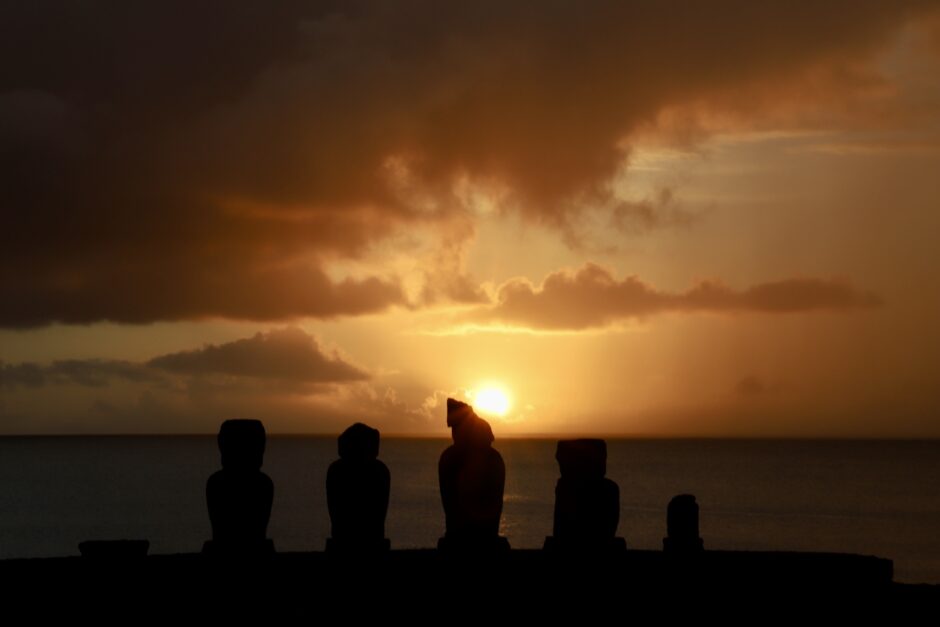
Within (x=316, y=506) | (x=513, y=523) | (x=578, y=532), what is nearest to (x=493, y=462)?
(x=578, y=532)

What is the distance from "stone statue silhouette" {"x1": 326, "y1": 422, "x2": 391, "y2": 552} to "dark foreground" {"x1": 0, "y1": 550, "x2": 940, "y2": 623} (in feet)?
0.97

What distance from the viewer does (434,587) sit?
664 inches

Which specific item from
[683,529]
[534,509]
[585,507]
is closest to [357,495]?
[585,507]

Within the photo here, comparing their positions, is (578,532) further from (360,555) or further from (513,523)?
(513,523)

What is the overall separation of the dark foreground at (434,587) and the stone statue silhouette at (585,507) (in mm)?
259

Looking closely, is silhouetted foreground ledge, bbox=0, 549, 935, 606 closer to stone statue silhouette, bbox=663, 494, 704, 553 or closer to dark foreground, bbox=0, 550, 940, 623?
dark foreground, bbox=0, 550, 940, 623

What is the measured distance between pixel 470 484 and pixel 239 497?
10.8 ft

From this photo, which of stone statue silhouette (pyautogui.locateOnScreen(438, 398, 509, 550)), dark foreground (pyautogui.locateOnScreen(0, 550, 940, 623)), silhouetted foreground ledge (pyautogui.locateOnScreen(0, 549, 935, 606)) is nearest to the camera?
dark foreground (pyautogui.locateOnScreen(0, 550, 940, 623))

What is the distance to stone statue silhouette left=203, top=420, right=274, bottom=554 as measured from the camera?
17406 mm

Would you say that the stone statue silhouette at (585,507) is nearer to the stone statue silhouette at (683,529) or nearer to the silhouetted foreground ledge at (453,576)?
the silhouetted foreground ledge at (453,576)

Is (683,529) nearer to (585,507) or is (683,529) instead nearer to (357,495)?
(585,507)

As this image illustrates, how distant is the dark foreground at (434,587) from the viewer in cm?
1611

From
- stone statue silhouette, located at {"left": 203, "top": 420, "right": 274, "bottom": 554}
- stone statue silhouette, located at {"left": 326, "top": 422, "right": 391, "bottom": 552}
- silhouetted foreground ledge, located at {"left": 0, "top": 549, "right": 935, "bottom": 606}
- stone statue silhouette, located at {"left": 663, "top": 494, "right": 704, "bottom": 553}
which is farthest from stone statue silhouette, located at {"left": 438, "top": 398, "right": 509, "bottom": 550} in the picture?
stone statue silhouette, located at {"left": 663, "top": 494, "right": 704, "bottom": 553}

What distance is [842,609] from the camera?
53.9 ft
